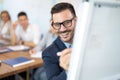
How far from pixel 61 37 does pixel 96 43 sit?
1.28 feet

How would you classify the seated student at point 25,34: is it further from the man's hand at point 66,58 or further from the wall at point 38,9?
the man's hand at point 66,58

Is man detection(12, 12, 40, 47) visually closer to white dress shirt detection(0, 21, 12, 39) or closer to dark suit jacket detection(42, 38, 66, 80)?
white dress shirt detection(0, 21, 12, 39)

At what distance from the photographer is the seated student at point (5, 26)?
3.66m

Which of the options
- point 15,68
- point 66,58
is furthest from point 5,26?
point 66,58

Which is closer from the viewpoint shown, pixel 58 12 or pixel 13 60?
pixel 58 12

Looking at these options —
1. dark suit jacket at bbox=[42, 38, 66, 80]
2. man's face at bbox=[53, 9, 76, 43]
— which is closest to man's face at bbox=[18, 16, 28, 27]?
dark suit jacket at bbox=[42, 38, 66, 80]

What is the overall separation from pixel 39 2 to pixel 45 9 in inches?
7.7

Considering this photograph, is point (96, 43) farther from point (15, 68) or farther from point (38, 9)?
point (38, 9)

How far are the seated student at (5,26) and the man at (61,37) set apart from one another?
8.10 ft

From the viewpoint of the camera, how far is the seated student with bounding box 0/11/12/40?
3657 millimetres

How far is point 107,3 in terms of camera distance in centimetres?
68

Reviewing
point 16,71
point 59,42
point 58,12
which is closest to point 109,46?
point 58,12

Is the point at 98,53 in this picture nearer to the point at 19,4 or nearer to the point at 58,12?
the point at 58,12

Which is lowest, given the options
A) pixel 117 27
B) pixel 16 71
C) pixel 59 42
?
pixel 16 71
